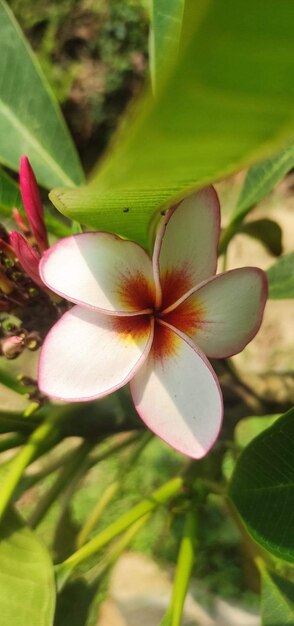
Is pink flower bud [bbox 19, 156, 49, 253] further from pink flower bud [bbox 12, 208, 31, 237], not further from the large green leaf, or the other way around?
the large green leaf

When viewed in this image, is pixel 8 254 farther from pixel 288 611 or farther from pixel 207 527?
pixel 207 527

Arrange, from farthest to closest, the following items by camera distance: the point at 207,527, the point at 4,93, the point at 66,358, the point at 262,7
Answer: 1. the point at 207,527
2. the point at 4,93
3. the point at 66,358
4. the point at 262,7

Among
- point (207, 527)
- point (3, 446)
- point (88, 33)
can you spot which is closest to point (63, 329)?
point (3, 446)

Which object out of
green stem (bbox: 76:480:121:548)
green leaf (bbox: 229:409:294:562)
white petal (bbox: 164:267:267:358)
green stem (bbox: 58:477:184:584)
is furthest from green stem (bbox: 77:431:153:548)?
white petal (bbox: 164:267:267:358)

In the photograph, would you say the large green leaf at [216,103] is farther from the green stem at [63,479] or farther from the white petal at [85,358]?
the green stem at [63,479]

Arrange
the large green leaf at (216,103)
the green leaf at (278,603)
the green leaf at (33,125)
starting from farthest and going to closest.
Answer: the green leaf at (33,125) < the green leaf at (278,603) < the large green leaf at (216,103)

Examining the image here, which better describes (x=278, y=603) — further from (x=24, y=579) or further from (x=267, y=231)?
(x=267, y=231)

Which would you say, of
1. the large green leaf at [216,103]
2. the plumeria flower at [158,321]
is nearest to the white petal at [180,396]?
the plumeria flower at [158,321]
